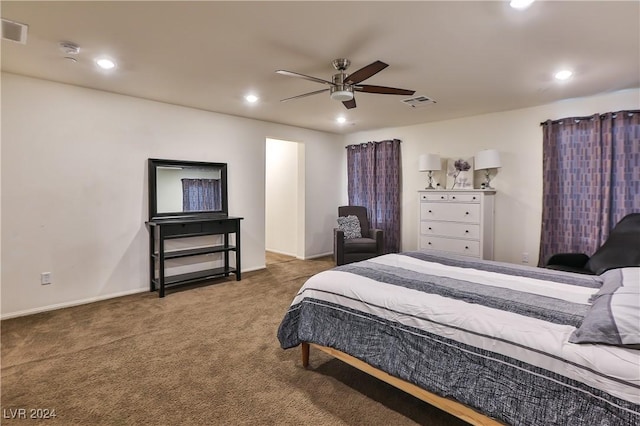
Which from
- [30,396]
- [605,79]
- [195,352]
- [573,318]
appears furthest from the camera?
[605,79]

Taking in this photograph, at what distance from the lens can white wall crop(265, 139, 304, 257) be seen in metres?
6.52

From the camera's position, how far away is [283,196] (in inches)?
267

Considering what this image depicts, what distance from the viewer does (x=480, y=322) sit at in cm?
161

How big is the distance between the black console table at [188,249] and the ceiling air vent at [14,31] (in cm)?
213

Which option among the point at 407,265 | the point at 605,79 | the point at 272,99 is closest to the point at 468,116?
the point at 605,79

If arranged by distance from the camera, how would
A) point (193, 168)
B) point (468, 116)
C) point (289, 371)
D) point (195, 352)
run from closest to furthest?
1. point (289, 371)
2. point (195, 352)
3. point (193, 168)
4. point (468, 116)

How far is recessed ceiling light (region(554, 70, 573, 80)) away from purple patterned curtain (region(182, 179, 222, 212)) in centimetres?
434

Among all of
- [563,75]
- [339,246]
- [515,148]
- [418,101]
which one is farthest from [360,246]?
[563,75]

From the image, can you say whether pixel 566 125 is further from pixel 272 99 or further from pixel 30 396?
pixel 30 396

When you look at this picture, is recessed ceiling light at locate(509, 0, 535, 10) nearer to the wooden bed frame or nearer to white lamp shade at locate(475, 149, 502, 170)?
the wooden bed frame

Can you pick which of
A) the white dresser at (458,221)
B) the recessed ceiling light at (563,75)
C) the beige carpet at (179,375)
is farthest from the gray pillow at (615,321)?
the white dresser at (458,221)

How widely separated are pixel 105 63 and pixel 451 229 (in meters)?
4.62

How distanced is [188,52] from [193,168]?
2105 millimetres

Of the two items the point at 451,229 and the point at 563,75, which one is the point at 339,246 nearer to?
the point at 451,229
